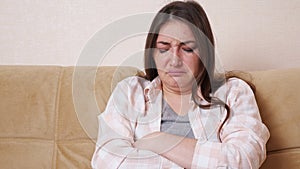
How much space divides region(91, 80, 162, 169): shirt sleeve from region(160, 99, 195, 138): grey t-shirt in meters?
0.09

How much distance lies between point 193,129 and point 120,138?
23 cm

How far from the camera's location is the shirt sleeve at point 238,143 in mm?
1233

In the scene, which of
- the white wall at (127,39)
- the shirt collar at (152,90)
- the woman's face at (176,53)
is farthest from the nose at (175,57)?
the white wall at (127,39)

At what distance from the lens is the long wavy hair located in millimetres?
1377

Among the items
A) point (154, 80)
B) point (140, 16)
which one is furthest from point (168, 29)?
point (140, 16)

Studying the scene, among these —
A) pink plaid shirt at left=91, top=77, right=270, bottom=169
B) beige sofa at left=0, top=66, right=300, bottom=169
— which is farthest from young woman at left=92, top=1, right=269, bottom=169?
beige sofa at left=0, top=66, right=300, bottom=169

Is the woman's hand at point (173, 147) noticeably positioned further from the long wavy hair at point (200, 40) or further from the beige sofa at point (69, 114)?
the beige sofa at point (69, 114)

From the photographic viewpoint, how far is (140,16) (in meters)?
1.83

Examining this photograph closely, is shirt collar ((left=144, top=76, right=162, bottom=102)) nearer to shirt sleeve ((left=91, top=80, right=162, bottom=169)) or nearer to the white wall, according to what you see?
shirt sleeve ((left=91, top=80, right=162, bottom=169))

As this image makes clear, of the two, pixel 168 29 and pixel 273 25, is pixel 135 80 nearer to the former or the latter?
pixel 168 29

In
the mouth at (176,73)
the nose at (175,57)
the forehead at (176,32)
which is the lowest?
the mouth at (176,73)

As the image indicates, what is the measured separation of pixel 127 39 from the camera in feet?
6.10

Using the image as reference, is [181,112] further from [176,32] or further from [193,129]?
[176,32]

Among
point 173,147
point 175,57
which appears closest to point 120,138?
point 173,147
